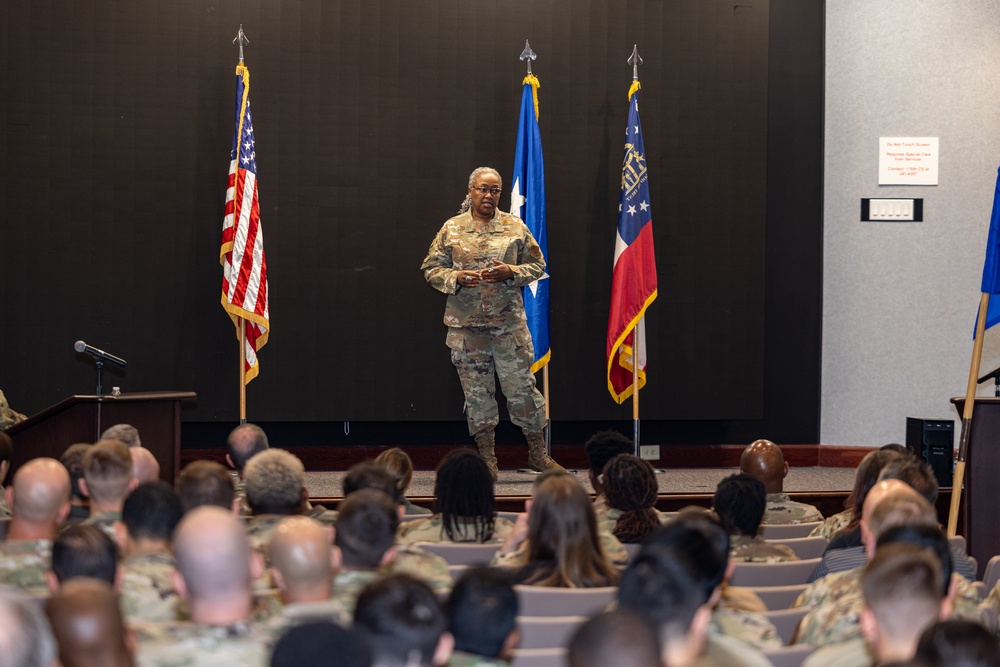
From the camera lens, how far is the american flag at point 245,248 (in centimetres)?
708

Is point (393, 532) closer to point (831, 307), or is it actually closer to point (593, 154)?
point (593, 154)

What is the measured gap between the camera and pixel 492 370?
703cm

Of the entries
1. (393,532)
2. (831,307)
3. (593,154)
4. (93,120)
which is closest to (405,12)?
(593,154)

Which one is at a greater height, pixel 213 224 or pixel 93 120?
pixel 93 120

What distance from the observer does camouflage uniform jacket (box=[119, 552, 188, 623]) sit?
282 cm

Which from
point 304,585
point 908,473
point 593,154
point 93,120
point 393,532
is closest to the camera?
point 304,585

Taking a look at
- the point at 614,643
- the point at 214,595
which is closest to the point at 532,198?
the point at 214,595

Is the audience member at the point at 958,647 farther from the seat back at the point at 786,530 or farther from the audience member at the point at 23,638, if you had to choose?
the seat back at the point at 786,530

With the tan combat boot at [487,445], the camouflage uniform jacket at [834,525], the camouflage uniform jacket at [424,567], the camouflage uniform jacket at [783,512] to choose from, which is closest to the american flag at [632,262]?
the tan combat boot at [487,445]

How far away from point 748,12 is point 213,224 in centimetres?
397

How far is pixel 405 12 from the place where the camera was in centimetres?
780

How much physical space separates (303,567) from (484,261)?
4524mm

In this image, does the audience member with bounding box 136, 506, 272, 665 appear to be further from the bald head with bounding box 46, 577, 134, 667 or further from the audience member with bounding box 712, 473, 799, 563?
the audience member with bounding box 712, 473, 799, 563

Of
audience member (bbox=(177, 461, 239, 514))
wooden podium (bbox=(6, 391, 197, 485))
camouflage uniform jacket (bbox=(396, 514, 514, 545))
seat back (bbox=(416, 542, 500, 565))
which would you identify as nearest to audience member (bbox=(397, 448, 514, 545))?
camouflage uniform jacket (bbox=(396, 514, 514, 545))
